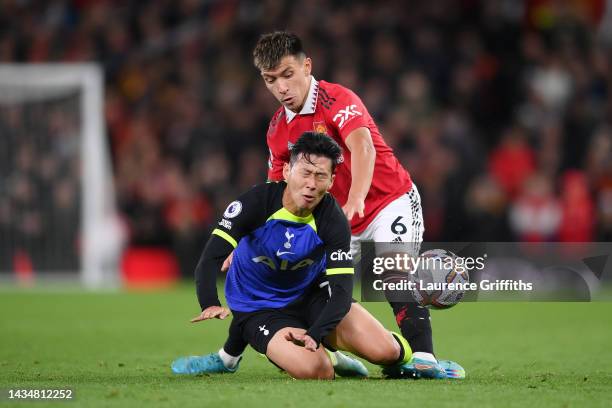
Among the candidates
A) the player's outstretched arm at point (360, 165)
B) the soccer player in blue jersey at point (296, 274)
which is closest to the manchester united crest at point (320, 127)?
the player's outstretched arm at point (360, 165)

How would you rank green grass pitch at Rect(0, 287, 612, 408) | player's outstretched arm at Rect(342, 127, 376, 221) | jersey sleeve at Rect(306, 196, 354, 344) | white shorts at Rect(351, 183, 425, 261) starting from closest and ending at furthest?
green grass pitch at Rect(0, 287, 612, 408)
jersey sleeve at Rect(306, 196, 354, 344)
player's outstretched arm at Rect(342, 127, 376, 221)
white shorts at Rect(351, 183, 425, 261)

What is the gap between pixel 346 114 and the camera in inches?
257

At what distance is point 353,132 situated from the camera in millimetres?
6430

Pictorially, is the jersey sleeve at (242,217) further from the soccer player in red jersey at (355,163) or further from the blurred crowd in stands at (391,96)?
the blurred crowd in stands at (391,96)

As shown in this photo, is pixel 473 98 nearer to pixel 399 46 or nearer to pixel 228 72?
pixel 399 46

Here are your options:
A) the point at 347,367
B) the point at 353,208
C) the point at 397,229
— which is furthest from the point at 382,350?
the point at 397,229

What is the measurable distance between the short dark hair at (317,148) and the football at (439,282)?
1063 millimetres

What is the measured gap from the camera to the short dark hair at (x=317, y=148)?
19.0 ft

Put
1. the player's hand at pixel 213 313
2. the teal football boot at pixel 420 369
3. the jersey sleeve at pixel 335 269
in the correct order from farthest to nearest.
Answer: the teal football boot at pixel 420 369 < the jersey sleeve at pixel 335 269 < the player's hand at pixel 213 313

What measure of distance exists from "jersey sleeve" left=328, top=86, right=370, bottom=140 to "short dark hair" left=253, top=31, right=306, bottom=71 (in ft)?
1.27

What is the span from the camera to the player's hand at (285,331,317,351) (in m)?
5.62

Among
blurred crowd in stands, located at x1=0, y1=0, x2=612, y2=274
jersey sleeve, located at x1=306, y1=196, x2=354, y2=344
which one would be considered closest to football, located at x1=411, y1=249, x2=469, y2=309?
jersey sleeve, located at x1=306, y1=196, x2=354, y2=344

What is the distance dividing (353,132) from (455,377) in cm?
155

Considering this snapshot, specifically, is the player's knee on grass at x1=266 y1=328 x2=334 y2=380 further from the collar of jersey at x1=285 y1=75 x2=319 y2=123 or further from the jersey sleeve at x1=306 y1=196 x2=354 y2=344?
the collar of jersey at x1=285 y1=75 x2=319 y2=123
